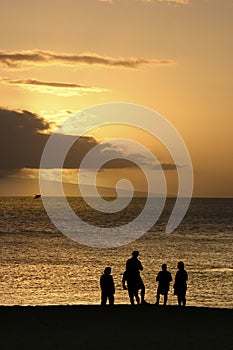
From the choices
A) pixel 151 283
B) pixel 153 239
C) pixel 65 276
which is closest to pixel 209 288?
pixel 151 283

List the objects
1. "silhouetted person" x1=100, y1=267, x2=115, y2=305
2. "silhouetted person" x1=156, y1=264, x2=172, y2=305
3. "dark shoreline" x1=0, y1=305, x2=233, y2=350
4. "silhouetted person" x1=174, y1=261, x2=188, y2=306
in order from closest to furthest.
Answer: "dark shoreline" x1=0, y1=305, x2=233, y2=350 < "silhouetted person" x1=100, y1=267, x2=115, y2=305 < "silhouetted person" x1=156, y1=264, x2=172, y2=305 < "silhouetted person" x1=174, y1=261, x2=188, y2=306

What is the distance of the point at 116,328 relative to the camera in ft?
58.6

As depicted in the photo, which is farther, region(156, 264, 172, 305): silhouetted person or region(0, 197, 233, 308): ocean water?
region(0, 197, 233, 308): ocean water

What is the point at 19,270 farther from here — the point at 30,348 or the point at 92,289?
the point at 30,348

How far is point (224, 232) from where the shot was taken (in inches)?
4764

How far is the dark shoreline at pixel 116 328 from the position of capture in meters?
16.2

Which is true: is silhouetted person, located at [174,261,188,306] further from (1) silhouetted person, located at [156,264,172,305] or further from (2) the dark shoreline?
(2) the dark shoreline

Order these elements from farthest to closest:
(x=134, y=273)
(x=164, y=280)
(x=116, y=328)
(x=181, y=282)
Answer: (x=181, y=282) → (x=164, y=280) → (x=134, y=273) → (x=116, y=328)

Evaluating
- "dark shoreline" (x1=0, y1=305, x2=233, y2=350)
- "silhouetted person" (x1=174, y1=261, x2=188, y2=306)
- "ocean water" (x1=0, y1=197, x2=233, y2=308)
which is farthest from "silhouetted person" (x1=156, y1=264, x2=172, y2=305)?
"ocean water" (x1=0, y1=197, x2=233, y2=308)

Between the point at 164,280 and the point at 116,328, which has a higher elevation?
the point at 164,280

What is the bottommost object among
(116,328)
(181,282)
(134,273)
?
(116,328)

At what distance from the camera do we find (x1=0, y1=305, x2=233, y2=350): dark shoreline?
1617 centimetres

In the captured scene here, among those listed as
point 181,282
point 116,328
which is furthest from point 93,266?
point 116,328

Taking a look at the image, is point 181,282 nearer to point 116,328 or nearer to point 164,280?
point 164,280
